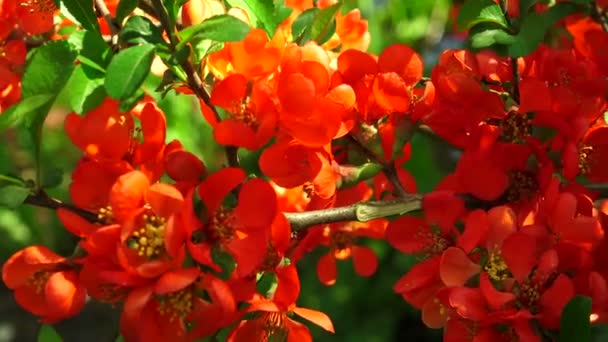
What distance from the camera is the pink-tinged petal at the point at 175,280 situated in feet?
2.33

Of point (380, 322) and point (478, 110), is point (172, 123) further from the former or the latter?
point (478, 110)

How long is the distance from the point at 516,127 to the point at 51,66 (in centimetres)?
44

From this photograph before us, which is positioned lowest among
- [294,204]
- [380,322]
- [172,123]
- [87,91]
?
[380,322]

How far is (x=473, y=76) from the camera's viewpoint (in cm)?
89

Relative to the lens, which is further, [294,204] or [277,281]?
Result: [294,204]

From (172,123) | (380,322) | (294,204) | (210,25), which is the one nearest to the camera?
(210,25)

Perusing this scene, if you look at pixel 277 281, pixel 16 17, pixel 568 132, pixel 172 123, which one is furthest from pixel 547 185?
pixel 172 123

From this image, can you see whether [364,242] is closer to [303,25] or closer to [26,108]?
[303,25]

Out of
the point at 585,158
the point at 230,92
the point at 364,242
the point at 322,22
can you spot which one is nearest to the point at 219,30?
the point at 230,92

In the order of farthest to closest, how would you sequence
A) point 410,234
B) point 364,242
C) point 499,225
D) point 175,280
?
point 364,242 < point 410,234 < point 499,225 < point 175,280

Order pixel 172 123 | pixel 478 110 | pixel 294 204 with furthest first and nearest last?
pixel 172 123 < pixel 294 204 < pixel 478 110

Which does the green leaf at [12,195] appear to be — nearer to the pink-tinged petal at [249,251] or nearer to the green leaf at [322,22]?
the pink-tinged petal at [249,251]

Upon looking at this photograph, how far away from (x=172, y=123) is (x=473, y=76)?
1644 millimetres

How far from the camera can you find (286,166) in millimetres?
810
